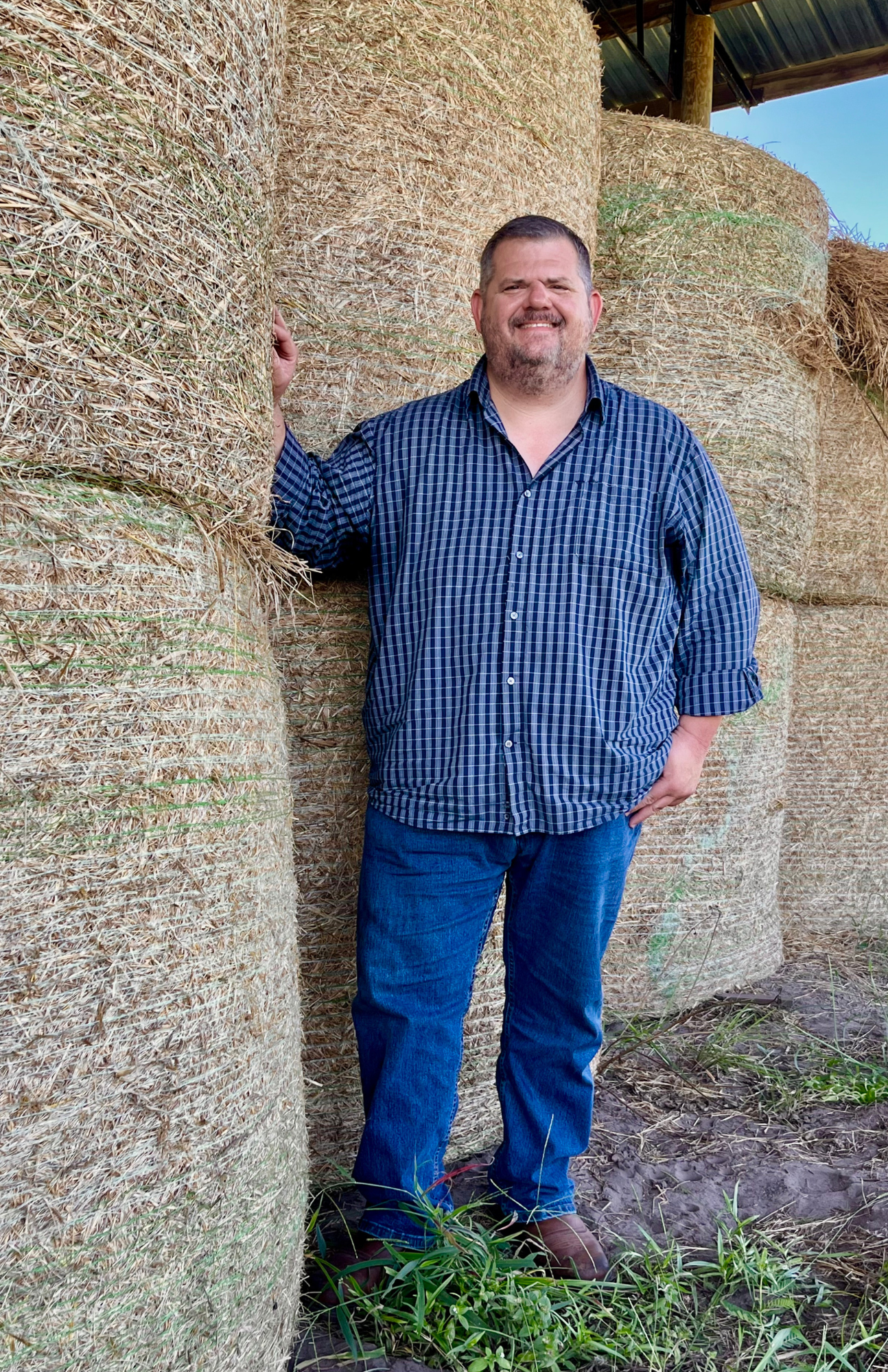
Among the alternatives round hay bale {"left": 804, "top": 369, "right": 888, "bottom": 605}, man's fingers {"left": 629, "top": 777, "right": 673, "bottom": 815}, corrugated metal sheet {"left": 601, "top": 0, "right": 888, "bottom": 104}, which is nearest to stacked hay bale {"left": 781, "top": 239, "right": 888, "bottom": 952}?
round hay bale {"left": 804, "top": 369, "right": 888, "bottom": 605}

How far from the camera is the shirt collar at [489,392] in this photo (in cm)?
205

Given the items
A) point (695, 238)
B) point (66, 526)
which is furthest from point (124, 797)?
point (695, 238)

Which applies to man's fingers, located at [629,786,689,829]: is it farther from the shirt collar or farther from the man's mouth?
the man's mouth

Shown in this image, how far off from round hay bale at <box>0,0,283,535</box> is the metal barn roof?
5.43 meters

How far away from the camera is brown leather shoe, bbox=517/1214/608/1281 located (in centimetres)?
196

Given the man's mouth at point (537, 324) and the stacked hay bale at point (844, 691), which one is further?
the stacked hay bale at point (844, 691)

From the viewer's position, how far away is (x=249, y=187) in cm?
156

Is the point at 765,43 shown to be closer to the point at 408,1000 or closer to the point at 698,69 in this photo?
the point at 698,69

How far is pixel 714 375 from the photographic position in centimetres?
313

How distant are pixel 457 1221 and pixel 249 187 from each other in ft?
5.66

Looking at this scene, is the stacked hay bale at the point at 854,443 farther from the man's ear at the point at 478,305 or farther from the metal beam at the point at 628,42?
the metal beam at the point at 628,42

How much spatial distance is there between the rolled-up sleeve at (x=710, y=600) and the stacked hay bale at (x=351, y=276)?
0.58 m

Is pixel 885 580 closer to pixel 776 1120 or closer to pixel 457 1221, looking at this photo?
pixel 776 1120

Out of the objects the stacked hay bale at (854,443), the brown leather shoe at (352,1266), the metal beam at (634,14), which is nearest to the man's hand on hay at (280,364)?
the brown leather shoe at (352,1266)
